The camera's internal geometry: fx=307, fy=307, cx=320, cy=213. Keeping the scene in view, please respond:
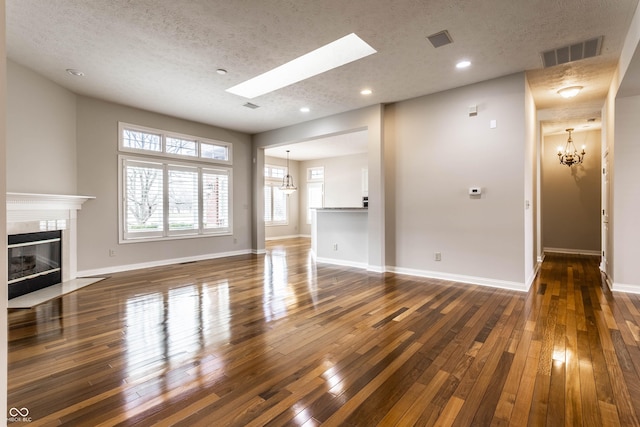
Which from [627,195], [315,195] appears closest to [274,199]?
[315,195]

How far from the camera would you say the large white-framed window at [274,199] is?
11.2 metres

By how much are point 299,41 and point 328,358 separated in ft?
10.7

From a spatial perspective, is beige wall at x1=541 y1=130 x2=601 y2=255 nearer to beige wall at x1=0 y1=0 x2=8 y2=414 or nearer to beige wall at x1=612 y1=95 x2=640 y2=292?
beige wall at x1=612 y1=95 x2=640 y2=292

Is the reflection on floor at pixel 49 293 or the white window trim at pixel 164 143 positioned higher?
the white window trim at pixel 164 143

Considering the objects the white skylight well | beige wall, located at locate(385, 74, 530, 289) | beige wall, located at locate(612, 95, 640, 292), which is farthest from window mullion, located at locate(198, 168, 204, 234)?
beige wall, located at locate(612, 95, 640, 292)

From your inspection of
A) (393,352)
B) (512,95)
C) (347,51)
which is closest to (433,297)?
(393,352)

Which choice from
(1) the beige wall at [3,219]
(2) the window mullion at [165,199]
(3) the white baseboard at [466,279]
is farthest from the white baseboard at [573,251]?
(1) the beige wall at [3,219]

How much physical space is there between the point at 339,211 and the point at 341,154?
5.19 metres

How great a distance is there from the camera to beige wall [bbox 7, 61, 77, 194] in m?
3.97

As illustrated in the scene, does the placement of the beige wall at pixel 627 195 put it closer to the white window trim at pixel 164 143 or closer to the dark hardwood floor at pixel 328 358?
the dark hardwood floor at pixel 328 358

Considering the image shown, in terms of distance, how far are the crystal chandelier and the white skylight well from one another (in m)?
6.36

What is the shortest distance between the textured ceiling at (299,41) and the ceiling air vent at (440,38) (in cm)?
7

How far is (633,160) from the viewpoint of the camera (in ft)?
13.3

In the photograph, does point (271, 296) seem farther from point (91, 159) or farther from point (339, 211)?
point (91, 159)
